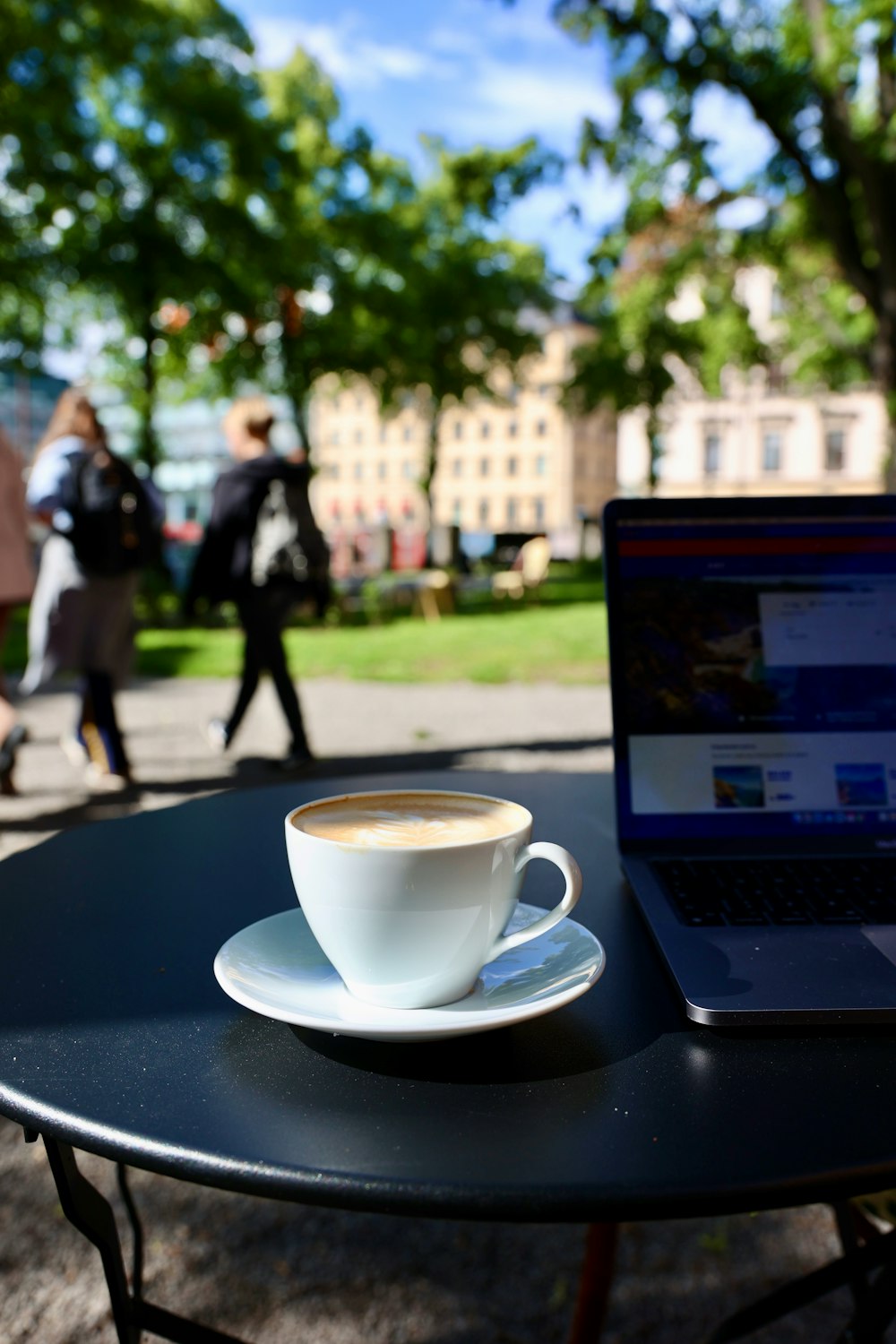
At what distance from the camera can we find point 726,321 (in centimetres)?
2297

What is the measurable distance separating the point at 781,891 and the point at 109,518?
5703 millimetres

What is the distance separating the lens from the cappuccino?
0.97 metres

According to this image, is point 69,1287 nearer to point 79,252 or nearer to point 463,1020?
point 463,1020

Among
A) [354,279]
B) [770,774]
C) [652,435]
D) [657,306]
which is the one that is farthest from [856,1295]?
[652,435]

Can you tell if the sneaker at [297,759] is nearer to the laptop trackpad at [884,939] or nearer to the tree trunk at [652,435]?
the laptop trackpad at [884,939]

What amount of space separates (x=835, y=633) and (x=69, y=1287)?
78.3 inches

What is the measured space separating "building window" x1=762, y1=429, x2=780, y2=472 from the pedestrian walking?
→ 6634cm

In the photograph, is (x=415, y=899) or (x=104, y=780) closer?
(x=415, y=899)

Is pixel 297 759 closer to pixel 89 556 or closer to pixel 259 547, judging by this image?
pixel 259 547

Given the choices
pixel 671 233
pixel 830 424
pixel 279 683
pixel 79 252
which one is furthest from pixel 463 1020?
pixel 830 424

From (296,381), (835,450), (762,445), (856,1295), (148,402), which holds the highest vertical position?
(296,381)

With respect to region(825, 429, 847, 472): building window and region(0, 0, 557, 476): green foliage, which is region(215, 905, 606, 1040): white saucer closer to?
region(0, 0, 557, 476): green foliage

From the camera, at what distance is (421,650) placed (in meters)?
14.6

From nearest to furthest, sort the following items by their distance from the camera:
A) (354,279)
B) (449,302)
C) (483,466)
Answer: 1. (354,279)
2. (449,302)
3. (483,466)
